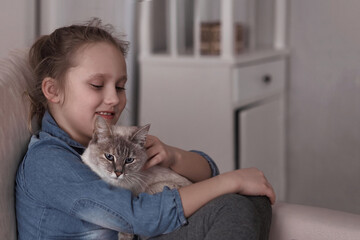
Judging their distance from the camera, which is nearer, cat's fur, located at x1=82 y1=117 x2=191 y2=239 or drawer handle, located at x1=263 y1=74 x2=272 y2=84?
cat's fur, located at x1=82 y1=117 x2=191 y2=239

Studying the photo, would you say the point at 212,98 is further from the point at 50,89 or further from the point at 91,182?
the point at 91,182

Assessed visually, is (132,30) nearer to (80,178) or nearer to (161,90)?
(161,90)

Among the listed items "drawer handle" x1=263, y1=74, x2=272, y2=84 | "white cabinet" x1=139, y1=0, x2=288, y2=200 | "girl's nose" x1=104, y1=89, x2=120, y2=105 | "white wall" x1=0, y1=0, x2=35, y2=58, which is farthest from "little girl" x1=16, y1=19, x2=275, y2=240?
"drawer handle" x1=263, y1=74, x2=272, y2=84

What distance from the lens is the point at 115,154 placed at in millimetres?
1061

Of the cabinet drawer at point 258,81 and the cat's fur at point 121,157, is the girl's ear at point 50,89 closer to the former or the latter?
the cat's fur at point 121,157

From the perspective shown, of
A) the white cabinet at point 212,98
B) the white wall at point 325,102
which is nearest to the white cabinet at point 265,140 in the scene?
the white cabinet at point 212,98

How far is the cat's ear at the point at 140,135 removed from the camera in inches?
42.8

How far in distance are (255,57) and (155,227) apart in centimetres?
149

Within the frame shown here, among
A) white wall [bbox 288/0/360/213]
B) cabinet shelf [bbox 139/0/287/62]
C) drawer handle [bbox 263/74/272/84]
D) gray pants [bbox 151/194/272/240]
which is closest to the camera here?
gray pants [bbox 151/194/272/240]

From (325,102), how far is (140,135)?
175cm

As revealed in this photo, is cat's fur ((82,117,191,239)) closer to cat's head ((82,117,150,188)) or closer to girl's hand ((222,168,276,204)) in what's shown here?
cat's head ((82,117,150,188))

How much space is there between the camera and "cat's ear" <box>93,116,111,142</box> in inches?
41.5

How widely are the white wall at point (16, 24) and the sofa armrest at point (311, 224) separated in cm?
88

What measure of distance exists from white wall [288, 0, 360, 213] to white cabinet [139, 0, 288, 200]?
0.82ft
